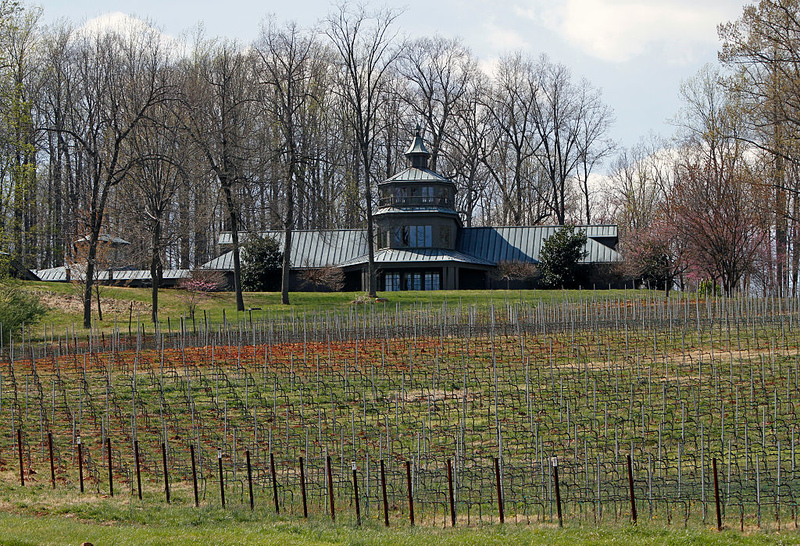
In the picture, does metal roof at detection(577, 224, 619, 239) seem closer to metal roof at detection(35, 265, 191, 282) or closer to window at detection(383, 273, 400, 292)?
window at detection(383, 273, 400, 292)

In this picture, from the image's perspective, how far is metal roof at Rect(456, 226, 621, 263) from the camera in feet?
162

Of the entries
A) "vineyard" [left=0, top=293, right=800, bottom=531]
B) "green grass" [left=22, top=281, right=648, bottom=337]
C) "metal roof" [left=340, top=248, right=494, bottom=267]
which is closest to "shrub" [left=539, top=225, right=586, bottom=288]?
"green grass" [left=22, top=281, right=648, bottom=337]

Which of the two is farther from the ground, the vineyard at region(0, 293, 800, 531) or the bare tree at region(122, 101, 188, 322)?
the bare tree at region(122, 101, 188, 322)

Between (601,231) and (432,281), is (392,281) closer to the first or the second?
(432,281)

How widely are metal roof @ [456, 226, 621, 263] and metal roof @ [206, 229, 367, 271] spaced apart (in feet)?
20.2

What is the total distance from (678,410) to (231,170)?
25586 millimetres

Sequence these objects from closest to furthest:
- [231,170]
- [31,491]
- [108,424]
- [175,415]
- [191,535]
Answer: [191,535], [31,491], [108,424], [175,415], [231,170]

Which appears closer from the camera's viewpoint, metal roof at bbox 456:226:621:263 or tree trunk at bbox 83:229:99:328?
tree trunk at bbox 83:229:99:328

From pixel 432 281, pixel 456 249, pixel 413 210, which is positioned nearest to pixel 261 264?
pixel 413 210

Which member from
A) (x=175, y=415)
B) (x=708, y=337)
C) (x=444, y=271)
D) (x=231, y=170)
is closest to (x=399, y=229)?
(x=444, y=271)

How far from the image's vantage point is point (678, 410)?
17172 mm

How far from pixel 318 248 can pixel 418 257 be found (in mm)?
6991

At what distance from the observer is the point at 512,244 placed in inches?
2024

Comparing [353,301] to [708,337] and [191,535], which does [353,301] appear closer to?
[708,337]
